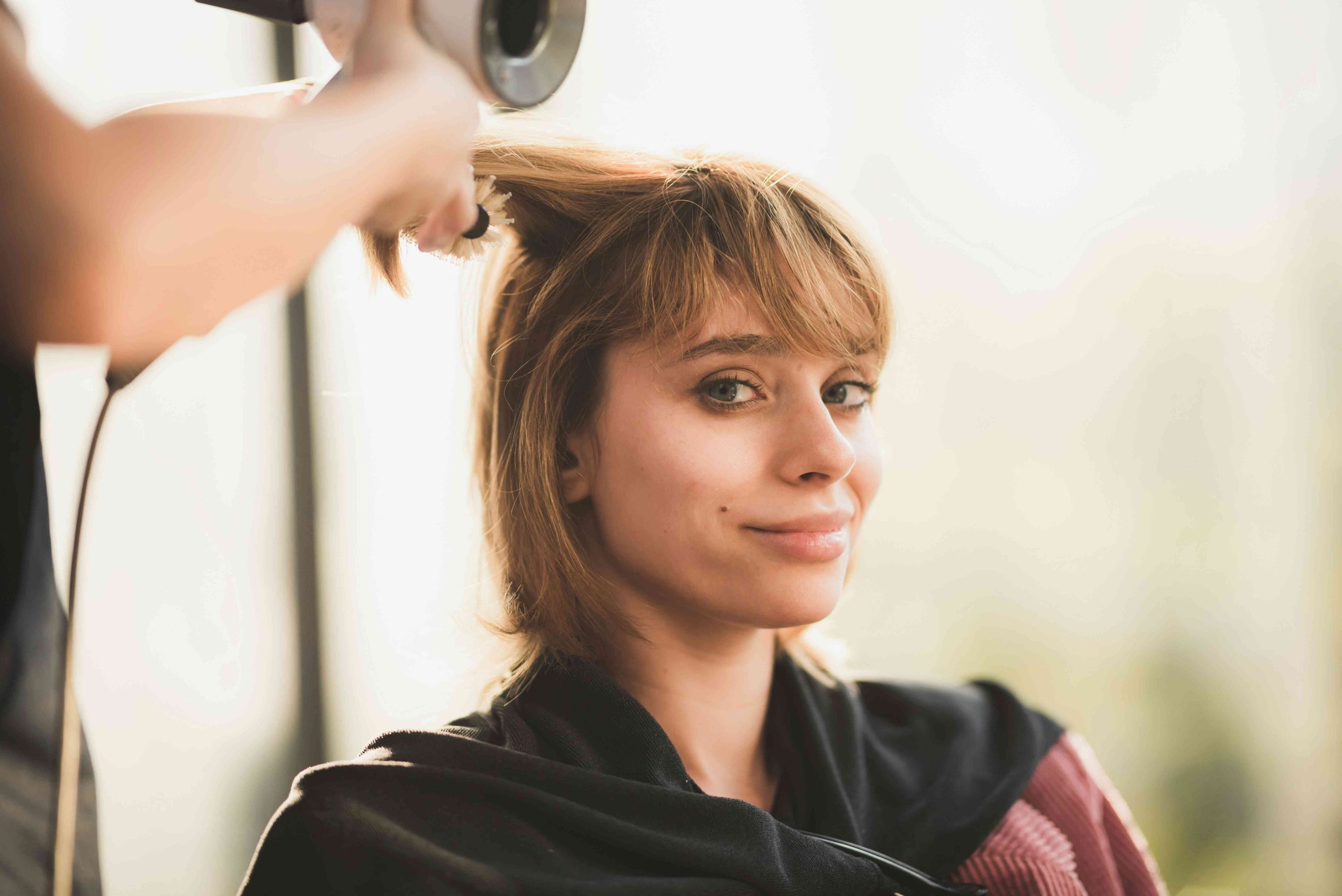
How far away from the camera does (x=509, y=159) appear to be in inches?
41.3

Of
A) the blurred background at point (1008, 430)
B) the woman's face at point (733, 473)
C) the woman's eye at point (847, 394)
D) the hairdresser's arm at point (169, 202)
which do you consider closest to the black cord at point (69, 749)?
the hairdresser's arm at point (169, 202)

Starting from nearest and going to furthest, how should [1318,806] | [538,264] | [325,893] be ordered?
1. [325,893]
2. [538,264]
3. [1318,806]

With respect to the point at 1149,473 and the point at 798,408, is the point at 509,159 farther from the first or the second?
the point at 1149,473

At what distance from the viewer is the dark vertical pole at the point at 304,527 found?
6.61ft

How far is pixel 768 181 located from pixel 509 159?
0.85ft

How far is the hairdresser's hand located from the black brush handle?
85 millimetres

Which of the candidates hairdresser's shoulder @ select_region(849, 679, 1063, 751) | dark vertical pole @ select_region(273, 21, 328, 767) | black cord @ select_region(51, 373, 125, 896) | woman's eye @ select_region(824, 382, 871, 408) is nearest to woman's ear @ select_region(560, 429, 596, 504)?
woman's eye @ select_region(824, 382, 871, 408)

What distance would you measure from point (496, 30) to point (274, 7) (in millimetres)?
157

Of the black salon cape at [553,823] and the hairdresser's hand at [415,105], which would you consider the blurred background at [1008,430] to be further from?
the hairdresser's hand at [415,105]

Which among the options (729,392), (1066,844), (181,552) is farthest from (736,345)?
(181,552)

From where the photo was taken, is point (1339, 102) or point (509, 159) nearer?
point (509, 159)

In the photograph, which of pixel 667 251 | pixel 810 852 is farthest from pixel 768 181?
pixel 810 852

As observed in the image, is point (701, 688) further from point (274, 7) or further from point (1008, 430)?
point (1008, 430)

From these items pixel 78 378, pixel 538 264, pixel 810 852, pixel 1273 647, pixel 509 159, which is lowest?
pixel 1273 647
